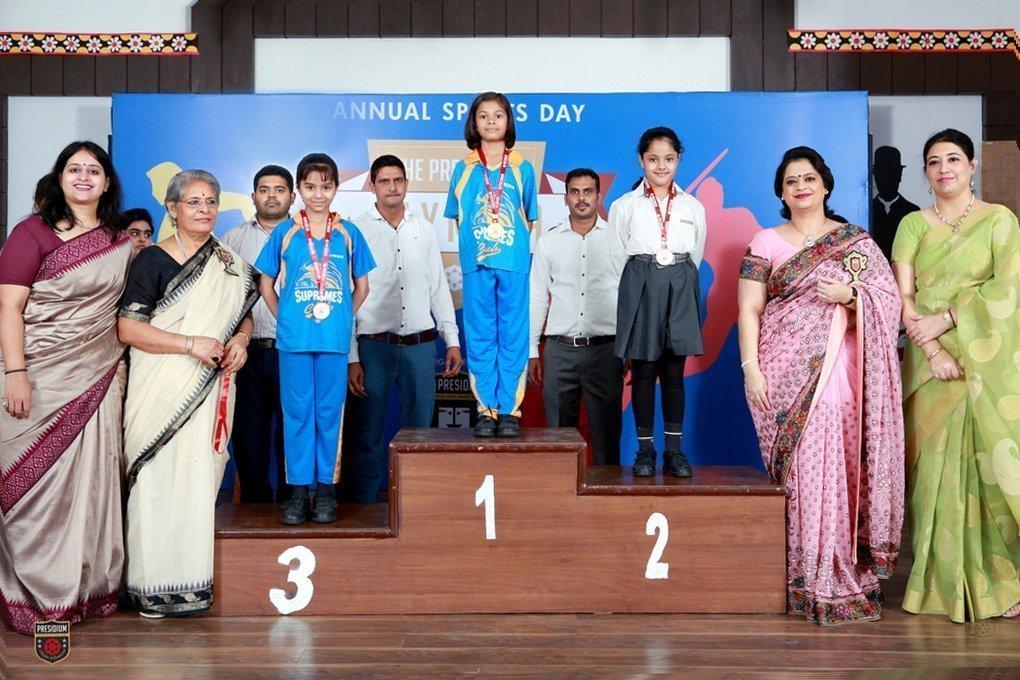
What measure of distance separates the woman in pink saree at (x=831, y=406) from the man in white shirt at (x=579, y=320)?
1.02 m

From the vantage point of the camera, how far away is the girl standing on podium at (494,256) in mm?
3334

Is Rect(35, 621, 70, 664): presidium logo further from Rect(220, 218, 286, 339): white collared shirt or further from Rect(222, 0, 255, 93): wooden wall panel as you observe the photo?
Rect(222, 0, 255, 93): wooden wall panel

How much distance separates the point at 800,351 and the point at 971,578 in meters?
0.92

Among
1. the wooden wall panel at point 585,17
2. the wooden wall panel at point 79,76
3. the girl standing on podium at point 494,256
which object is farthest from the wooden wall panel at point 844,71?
the wooden wall panel at point 79,76

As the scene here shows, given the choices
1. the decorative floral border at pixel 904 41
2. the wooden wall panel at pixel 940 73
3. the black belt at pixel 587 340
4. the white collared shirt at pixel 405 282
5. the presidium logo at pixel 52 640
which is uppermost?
the decorative floral border at pixel 904 41

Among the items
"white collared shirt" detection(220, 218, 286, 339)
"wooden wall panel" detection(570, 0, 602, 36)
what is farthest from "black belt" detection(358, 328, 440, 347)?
"wooden wall panel" detection(570, 0, 602, 36)

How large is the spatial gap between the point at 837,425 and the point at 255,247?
Result: 251 centimetres

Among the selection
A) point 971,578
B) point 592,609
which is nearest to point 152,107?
point 592,609

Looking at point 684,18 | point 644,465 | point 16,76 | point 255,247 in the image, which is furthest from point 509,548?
point 16,76

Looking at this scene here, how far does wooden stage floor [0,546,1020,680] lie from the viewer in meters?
2.70

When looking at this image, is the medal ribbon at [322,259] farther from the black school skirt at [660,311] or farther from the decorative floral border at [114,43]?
the decorative floral border at [114,43]

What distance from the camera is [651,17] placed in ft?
18.1

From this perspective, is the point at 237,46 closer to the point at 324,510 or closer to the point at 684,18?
the point at 684,18

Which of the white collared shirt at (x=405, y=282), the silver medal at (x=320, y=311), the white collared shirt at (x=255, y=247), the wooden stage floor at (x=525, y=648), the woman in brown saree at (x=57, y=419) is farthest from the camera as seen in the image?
the white collared shirt at (x=405, y=282)
